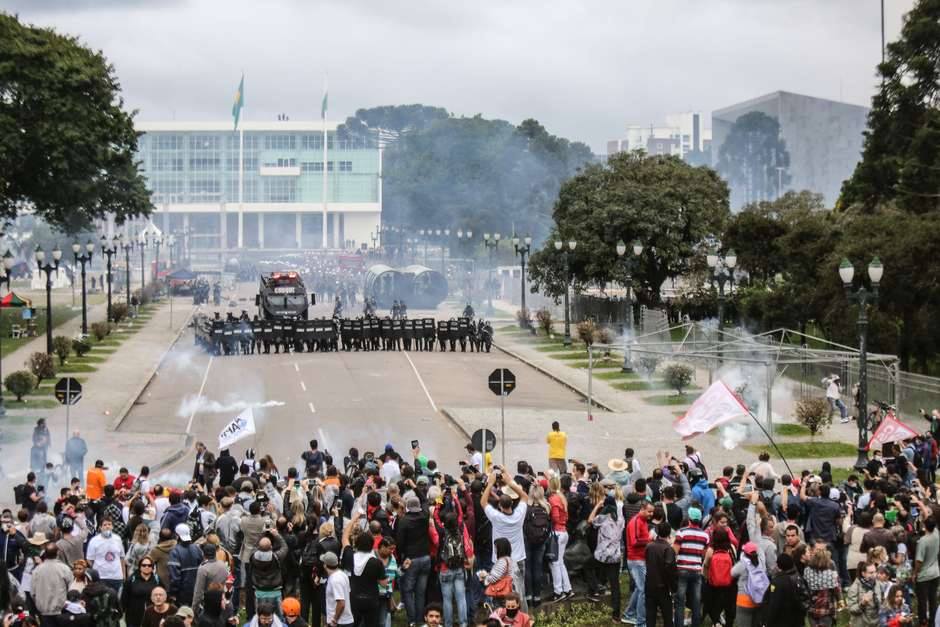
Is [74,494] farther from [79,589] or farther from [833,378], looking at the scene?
[833,378]

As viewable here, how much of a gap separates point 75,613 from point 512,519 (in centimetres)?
506

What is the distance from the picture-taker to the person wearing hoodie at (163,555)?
1609cm

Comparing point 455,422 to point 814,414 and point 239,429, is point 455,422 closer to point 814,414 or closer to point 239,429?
point 814,414

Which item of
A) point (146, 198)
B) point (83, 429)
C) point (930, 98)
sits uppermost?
Answer: point (930, 98)

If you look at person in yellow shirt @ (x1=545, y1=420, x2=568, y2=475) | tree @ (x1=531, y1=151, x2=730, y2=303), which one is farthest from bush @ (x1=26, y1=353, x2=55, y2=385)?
tree @ (x1=531, y1=151, x2=730, y2=303)

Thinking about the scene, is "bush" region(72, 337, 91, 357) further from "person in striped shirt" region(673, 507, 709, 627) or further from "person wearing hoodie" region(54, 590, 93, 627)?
"person in striped shirt" region(673, 507, 709, 627)

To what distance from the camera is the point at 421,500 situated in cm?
1811

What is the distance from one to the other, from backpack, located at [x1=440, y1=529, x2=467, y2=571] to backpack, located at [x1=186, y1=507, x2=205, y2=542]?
3405 mm

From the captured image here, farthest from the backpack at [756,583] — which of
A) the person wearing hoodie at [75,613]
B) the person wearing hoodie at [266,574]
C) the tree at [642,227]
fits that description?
the tree at [642,227]

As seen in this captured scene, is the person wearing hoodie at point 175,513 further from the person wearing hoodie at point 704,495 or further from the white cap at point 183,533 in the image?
the person wearing hoodie at point 704,495

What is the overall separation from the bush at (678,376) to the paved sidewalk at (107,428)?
14.9 meters

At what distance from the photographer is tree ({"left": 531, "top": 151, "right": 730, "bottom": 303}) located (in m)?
65.9

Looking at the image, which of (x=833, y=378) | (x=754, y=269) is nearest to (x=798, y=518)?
(x=833, y=378)

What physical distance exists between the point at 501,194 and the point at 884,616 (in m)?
124
